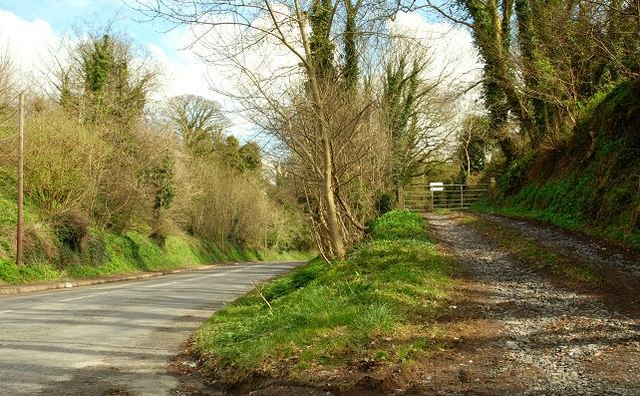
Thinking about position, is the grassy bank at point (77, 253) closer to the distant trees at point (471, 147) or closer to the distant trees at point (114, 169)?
the distant trees at point (114, 169)

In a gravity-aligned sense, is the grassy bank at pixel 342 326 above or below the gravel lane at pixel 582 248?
below

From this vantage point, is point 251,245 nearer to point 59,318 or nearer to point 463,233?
point 463,233

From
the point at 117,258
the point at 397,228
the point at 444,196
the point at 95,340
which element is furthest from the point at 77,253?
the point at 444,196

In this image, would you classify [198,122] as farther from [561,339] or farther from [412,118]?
[561,339]

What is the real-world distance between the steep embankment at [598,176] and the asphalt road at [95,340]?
31.4 feet

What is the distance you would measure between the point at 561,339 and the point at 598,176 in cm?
1090

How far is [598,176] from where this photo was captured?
16062 millimetres

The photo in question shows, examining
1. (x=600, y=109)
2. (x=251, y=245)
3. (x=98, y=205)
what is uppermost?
(x=600, y=109)

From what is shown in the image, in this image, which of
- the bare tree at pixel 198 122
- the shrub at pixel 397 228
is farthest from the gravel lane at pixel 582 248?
the bare tree at pixel 198 122

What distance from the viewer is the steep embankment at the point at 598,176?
44.1 ft

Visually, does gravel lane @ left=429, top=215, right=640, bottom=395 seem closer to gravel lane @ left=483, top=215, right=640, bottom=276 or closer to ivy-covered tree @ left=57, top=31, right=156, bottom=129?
gravel lane @ left=483, top=215, right=640, bottom=276

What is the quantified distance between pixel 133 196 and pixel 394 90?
1635 centimetres

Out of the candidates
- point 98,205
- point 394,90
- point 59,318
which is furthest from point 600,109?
point 98,205

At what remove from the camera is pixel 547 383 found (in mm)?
5340
